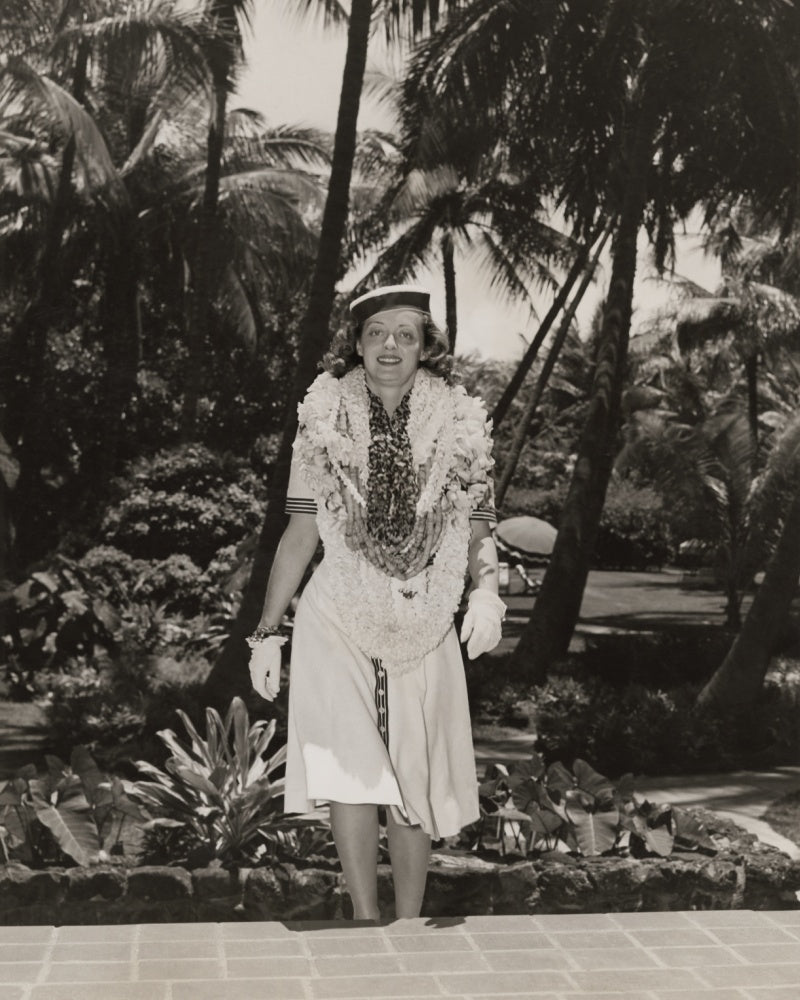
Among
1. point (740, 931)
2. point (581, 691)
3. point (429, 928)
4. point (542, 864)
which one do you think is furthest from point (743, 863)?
point (581, 691)

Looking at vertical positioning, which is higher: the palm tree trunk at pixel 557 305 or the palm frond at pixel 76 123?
the palm frond at pixel 76 123

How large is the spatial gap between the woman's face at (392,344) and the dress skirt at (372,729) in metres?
0.53

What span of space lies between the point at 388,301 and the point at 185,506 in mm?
6851

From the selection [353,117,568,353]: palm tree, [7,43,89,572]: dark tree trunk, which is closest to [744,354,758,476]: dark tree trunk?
[353,117,568,353]: palm tree

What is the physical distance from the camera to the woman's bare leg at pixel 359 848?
349cm

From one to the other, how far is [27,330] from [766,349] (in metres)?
8.45

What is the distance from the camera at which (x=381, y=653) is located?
137 inches

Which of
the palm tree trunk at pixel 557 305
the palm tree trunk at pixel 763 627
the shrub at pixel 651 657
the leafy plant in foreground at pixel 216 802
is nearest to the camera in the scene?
the leafy plant in foreground at pixel 216 802

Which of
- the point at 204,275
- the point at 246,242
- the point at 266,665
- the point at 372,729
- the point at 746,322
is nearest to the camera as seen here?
the point at 372,729

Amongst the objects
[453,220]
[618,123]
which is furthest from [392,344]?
[618,123]

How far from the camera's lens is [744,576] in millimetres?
13195

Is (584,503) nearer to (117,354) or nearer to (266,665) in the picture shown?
A: (117,354)

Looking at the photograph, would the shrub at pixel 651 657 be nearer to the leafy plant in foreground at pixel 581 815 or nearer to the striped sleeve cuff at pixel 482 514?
the leafy plant in foreground at pixel 581 815

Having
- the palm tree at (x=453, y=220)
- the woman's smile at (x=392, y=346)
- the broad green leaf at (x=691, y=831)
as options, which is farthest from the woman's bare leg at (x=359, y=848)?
the palm tree at (x=453, y=220)
